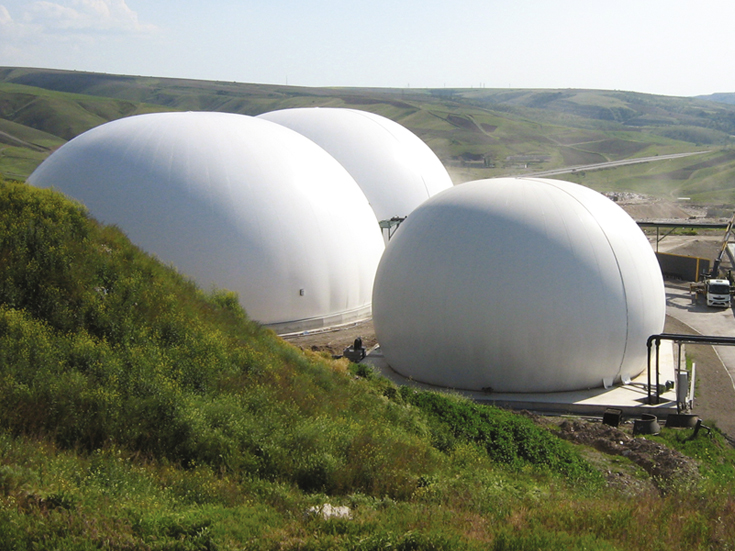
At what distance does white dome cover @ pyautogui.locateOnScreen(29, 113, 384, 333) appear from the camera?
28.5 m

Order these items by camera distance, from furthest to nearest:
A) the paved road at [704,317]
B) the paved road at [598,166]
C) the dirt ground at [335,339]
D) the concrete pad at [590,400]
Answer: the paved road at [598,166] → the paved road at [704,317] → the dirt ground at [335,339] → the concrete pad at [590,400]

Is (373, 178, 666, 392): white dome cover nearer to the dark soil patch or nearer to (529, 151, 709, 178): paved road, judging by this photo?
the dark soil patch

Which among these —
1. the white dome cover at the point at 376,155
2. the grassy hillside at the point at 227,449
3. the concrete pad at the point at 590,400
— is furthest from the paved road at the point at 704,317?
the white dome cover at the point at 376,155

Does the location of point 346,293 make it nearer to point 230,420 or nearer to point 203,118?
point 203,118

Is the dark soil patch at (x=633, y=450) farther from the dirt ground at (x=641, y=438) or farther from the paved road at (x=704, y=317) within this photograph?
the paved road at (x=704, y=317)

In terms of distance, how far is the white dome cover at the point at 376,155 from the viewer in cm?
4253

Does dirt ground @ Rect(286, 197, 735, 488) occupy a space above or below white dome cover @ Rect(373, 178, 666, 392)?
below

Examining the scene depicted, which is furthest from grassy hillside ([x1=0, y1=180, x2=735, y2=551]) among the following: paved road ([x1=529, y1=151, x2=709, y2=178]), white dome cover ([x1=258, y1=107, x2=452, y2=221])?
paved road ([x1=529, y1=151, x2=709, y2=178])

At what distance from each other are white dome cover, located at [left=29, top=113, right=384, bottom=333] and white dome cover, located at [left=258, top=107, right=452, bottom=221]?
8.72 meters

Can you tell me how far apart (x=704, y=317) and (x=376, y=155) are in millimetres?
20014

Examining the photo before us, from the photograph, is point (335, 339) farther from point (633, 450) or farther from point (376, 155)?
point (376, 155)

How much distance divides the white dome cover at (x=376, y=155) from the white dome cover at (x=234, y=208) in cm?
872

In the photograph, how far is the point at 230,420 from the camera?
11.9 metres

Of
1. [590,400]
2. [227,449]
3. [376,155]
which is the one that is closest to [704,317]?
[590,400]
